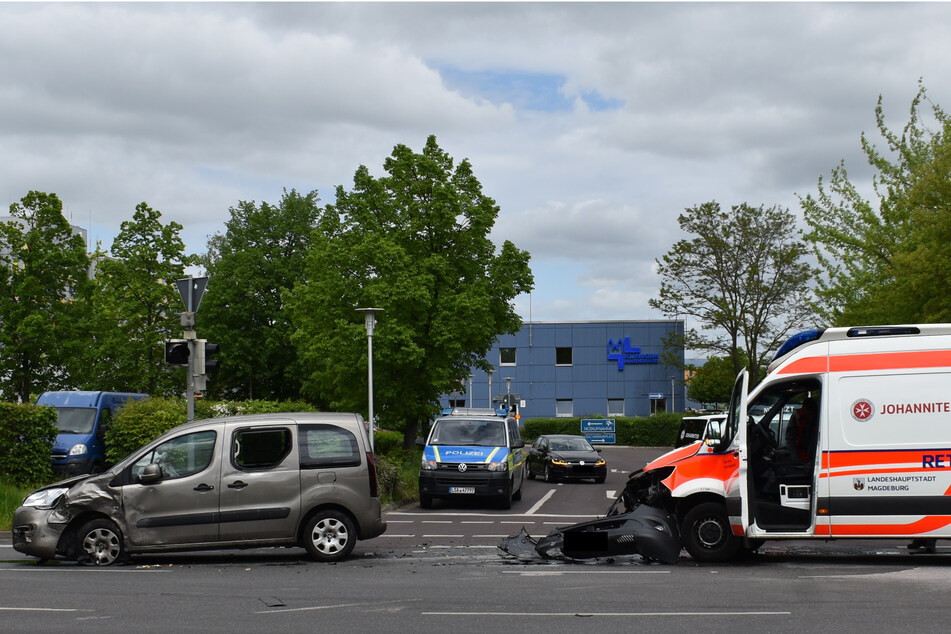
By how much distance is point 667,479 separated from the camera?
42.4ft

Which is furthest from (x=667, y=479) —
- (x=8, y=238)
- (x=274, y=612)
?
(x=8, y=238)

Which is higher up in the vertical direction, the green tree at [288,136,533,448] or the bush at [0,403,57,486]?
the green tree at [288,136,533,448]

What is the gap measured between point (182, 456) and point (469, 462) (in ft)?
30.7

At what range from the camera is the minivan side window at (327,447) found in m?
13.2

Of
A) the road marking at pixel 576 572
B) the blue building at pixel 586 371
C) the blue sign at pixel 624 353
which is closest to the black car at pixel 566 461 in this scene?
the road marking at pixel 576 572

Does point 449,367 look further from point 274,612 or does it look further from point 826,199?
point 274,612

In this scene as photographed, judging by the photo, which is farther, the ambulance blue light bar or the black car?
the black car

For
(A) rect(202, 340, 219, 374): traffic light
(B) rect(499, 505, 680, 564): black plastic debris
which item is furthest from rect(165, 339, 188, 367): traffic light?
(B) rect(499, 505, 680, 564): black plastic debris

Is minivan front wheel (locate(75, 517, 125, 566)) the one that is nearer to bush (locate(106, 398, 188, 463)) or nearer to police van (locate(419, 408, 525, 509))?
bush (locate(106, 398, 188, 463))

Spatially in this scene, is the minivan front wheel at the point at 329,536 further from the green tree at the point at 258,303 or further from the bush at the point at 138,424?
the green tree at the point at 258,303

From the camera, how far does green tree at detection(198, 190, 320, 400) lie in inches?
2111

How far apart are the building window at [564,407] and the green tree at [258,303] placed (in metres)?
31.0

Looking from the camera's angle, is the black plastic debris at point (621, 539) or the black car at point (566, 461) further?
the black car at point (566, 461)

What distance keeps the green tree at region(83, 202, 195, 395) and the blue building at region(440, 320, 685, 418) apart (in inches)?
1486
